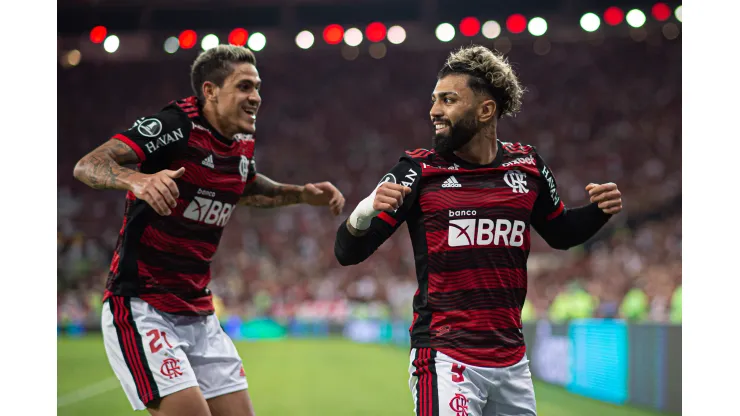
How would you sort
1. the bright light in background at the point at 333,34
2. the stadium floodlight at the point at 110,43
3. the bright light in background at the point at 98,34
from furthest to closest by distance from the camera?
the bright light in background at the point at 333,34 < the stadium floodlight at the point at 110,43 < the bright light in background at the point at 98,34

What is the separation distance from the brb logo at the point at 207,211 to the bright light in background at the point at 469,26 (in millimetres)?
12250

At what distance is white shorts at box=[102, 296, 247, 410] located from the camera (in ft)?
11.2

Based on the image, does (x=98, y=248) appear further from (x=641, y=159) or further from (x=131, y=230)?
(x=131, y=230)

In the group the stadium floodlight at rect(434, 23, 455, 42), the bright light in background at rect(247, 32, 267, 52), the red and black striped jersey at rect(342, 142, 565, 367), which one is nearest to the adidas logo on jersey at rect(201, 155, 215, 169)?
the red and black striped jersey at rect(342, 142, 565, 367)

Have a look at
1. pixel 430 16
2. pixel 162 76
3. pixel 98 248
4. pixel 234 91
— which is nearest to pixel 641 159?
pixel 430 16

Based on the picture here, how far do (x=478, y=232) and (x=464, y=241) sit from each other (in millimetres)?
66

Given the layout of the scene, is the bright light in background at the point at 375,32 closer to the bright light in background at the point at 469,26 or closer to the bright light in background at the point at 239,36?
the bright light in background at the point at 469,26

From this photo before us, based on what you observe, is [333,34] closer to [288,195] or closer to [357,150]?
[357,150]

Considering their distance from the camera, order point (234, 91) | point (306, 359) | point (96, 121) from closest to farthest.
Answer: point (234, 91), point (306, 359), point (96, 121)

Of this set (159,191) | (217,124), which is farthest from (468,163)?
(217,124)

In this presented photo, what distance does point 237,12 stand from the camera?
637 inches

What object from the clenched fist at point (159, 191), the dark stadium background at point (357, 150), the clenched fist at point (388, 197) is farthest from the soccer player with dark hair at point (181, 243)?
the dark stadium background at point (357, 150)

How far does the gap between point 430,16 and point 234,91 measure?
40.3 feet

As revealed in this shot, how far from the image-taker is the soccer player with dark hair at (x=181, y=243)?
3412mm
